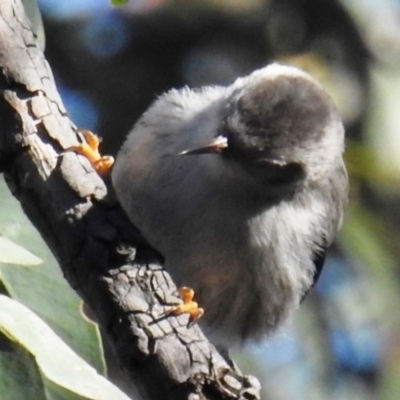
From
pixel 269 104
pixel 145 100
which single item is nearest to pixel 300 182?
pixel 269 104

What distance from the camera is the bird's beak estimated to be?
2896 mm

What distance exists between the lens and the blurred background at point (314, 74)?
183 inches

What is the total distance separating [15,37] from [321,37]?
148 inches

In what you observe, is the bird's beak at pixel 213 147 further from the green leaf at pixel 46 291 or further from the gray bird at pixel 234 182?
the green leaf at pixel 46 291

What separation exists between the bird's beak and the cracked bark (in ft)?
3.59

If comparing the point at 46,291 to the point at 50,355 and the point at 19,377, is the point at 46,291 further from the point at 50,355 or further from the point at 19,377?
the point at 50,355

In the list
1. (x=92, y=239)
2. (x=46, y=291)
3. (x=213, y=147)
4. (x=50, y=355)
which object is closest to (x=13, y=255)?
(x=50, y=355)

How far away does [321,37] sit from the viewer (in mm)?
5367

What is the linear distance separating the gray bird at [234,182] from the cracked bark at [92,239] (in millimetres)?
1231

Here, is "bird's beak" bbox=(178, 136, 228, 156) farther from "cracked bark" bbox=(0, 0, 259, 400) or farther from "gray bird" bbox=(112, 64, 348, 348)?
"cracked bark" bbox=(0, 0, 259, 400)

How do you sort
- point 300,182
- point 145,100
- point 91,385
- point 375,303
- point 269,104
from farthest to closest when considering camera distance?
point 145,100
point 375,303
point 300,182
point 269,104
point 91,385

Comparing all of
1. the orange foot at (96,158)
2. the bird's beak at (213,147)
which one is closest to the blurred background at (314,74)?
the bird's beak at (213,147)

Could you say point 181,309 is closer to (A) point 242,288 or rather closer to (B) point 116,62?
(A) point 242,288

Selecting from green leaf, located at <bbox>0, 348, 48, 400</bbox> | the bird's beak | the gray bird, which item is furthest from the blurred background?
green leaf, located at <bbox>0, 348, 48, 400</bbox>
